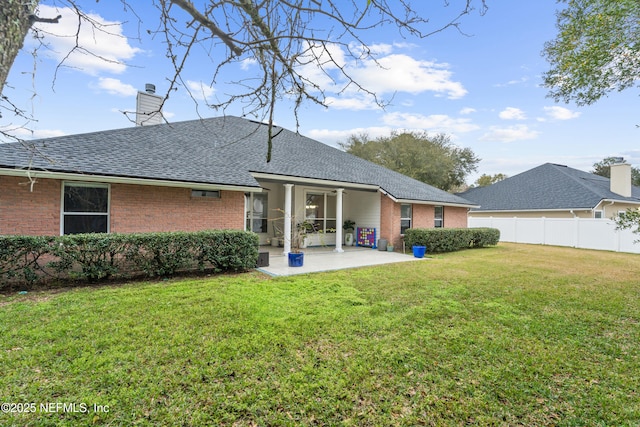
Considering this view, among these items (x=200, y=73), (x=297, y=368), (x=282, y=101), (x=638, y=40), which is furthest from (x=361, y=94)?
(x=638, y=40)

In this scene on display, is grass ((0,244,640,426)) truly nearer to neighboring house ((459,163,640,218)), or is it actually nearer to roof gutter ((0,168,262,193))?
roof gutter ((0,168,262,193))

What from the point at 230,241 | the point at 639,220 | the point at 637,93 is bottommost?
the point at 230,241

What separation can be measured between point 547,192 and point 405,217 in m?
14.1

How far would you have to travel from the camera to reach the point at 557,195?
67.1ft

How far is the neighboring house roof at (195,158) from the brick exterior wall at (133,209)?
0.63 metres

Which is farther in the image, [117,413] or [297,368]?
[297,368]

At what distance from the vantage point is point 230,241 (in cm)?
827

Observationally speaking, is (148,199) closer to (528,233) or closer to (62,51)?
(62,51)

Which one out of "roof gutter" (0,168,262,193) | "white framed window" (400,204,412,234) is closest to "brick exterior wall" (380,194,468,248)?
"white framed window" (400,204,412,234)

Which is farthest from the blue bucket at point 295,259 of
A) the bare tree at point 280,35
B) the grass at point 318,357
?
the bare tree at point 280,35

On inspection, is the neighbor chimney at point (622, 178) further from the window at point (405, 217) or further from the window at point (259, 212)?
the window at point (259, 212)

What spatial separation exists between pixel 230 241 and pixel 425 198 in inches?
436

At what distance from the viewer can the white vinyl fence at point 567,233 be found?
611 inches

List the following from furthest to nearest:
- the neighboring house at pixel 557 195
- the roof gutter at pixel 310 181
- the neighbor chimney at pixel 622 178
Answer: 1. the neighbor chimney at pixel 622 178
2. the neighboring house at pixel 557 195
3. the roof gutter at pixel 310 181
